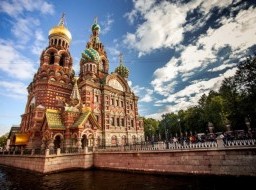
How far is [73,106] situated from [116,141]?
10.0m

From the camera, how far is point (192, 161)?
1308 centimetres

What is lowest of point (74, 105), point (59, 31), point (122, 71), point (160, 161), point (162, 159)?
point (160, 161)

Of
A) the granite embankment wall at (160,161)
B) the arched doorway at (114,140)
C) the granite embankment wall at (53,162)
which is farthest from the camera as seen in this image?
the arched doorway at (114,140)

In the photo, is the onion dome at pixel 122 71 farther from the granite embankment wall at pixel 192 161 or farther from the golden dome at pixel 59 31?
the granite embankment wall at pixel 192 161

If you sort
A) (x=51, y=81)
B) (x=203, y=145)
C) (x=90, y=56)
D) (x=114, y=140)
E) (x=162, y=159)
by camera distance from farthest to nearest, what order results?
(x=90, y=56) → (x=114, y=140) → (x=51, y=81) → (x=162, y=159) → (x=203, y=145)

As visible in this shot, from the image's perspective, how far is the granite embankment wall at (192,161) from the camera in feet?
36.0

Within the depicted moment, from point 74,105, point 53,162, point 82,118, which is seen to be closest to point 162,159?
point 53,162

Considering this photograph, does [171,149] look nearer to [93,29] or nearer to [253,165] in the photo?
[253,165]

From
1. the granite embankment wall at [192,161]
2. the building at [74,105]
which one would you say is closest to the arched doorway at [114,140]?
the building at [74,105]

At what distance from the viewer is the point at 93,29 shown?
4109 centimetres

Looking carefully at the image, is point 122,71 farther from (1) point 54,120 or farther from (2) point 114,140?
(1) point 54,120

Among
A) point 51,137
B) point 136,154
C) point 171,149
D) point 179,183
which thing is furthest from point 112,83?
point 179,183

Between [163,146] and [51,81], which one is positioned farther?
[51,81]

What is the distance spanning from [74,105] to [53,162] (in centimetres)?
895
